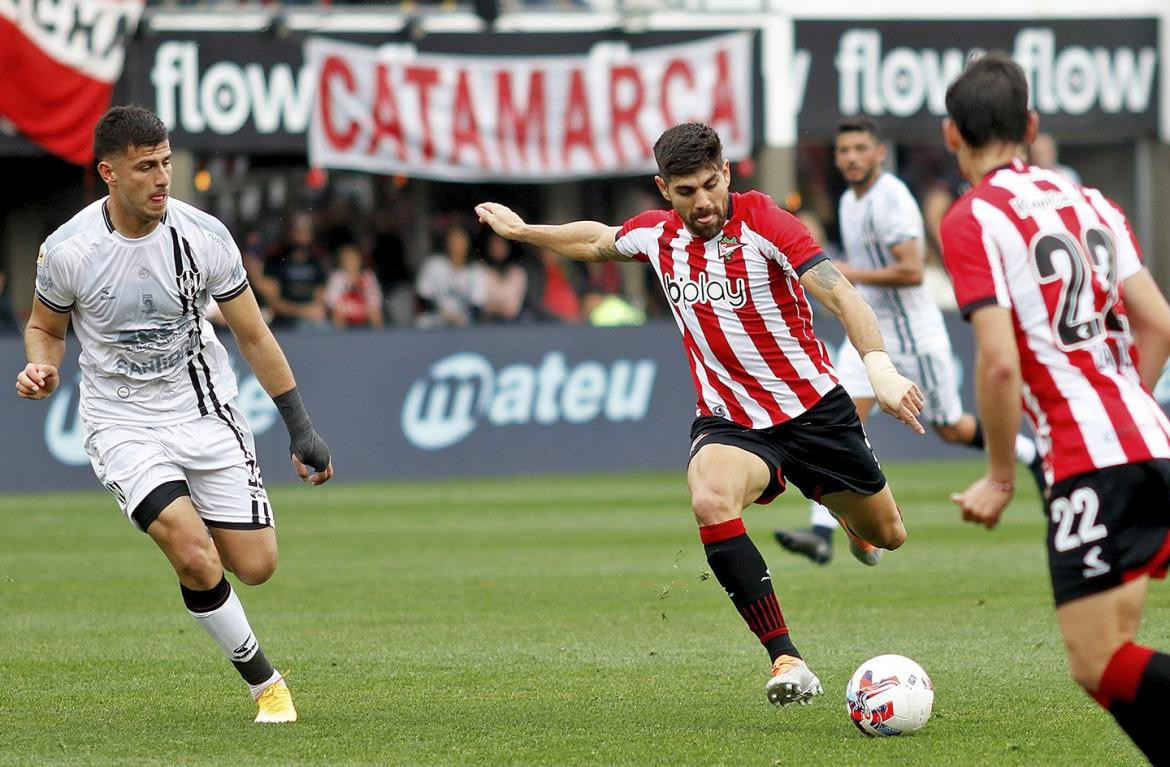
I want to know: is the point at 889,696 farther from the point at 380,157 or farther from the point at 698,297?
the point at 380,157

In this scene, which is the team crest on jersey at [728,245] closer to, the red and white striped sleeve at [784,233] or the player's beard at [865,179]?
the red and white striped sleeve at [784,233]

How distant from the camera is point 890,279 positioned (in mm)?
11859

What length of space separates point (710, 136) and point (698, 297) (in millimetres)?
703

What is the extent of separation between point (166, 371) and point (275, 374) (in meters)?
0.41

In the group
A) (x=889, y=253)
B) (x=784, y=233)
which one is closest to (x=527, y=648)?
(x=784, y=233)

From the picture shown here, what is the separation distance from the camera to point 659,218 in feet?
25.0

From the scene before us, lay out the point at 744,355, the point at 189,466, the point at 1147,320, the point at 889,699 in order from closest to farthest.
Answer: the point at 1147,320 < the point at 889,699 < the point at 189,466 < the point at 744,355

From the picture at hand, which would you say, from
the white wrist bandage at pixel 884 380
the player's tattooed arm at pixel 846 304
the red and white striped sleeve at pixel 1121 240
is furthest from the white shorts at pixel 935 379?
the red and white striped sleeve at pixel 1121 240

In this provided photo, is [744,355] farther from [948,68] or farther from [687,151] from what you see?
[948,68]

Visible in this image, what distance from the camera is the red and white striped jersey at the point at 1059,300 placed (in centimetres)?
498

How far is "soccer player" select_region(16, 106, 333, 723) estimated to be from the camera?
22.6 ft

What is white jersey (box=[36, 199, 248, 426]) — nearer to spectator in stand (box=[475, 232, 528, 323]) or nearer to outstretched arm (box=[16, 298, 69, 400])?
outstretched arm (box=[16, 298, 69, 400])

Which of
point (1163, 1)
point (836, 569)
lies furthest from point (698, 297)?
point (1163, 1)

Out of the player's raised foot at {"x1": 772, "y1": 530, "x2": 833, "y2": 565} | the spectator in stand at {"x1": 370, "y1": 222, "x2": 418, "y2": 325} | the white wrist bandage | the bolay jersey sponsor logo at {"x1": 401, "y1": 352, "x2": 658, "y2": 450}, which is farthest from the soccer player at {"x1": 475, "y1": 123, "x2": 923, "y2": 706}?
the spectator in stand at {"x1": 370, "y1": 222, "x2": 418, "y2": 325}
